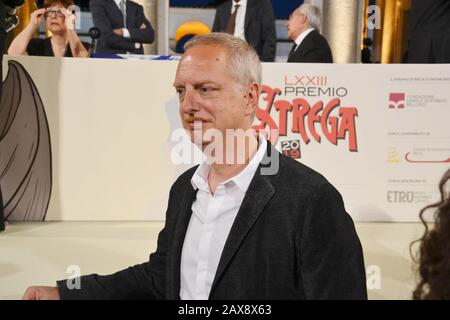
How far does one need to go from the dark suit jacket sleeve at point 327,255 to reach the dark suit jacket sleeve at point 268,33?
3544 mm

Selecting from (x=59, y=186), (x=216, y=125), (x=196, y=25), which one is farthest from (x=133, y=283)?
(x=196, y=25)

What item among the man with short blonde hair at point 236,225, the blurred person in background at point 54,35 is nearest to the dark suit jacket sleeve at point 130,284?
the man with short blonde hair at point 236,225

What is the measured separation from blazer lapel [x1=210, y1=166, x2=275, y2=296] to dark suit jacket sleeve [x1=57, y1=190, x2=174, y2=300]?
0.81 ft

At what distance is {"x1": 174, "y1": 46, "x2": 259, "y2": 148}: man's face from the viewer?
52.2 inches

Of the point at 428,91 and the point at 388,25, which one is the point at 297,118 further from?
the point at 388,25

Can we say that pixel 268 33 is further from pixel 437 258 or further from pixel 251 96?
pixel 437 258

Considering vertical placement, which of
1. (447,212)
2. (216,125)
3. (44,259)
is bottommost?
(44,259)

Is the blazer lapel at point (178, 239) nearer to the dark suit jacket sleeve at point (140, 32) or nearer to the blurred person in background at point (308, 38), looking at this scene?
the blurred person in background at point (308, 38)

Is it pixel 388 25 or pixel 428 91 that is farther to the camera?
pixel 388 25

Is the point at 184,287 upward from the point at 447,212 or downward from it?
downward

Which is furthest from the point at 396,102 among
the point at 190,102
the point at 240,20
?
the point at 190,102

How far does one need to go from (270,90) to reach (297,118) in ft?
0.72

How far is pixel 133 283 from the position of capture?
1370mm

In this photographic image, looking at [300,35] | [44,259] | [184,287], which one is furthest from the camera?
[300,35]
